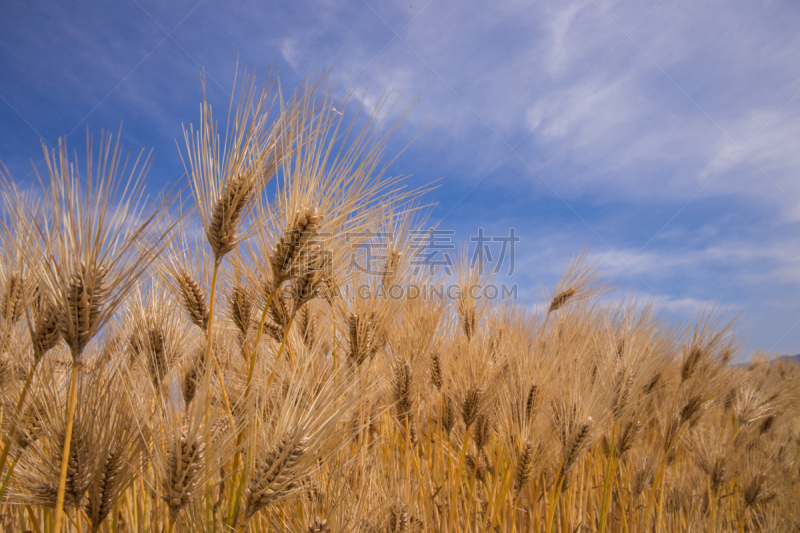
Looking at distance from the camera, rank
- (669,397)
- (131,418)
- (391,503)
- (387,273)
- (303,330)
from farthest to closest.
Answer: (669,397) < (387,273) < (303,330) < (391,503) < (131,418)

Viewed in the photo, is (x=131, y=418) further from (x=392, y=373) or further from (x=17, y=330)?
(x=392, y=373)

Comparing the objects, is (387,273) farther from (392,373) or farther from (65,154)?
(65,154)

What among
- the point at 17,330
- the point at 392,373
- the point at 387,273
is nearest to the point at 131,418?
the point at 17,330

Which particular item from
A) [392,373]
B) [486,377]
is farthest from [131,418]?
[486,377]

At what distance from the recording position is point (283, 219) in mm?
1083

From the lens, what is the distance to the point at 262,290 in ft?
3.98

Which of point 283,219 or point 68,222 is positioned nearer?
point 68,222

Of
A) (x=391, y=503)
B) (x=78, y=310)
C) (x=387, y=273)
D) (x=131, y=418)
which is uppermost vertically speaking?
(x=387, y=273)

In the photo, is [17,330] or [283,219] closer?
[283,219]

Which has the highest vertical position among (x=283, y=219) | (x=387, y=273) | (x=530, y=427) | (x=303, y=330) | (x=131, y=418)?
(x=387, y=273)

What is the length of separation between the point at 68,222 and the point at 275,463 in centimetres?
70

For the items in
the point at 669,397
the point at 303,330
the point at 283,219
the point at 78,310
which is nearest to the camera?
the point at 78,310

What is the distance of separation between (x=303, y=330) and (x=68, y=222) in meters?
1.06

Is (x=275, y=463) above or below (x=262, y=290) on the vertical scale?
below
